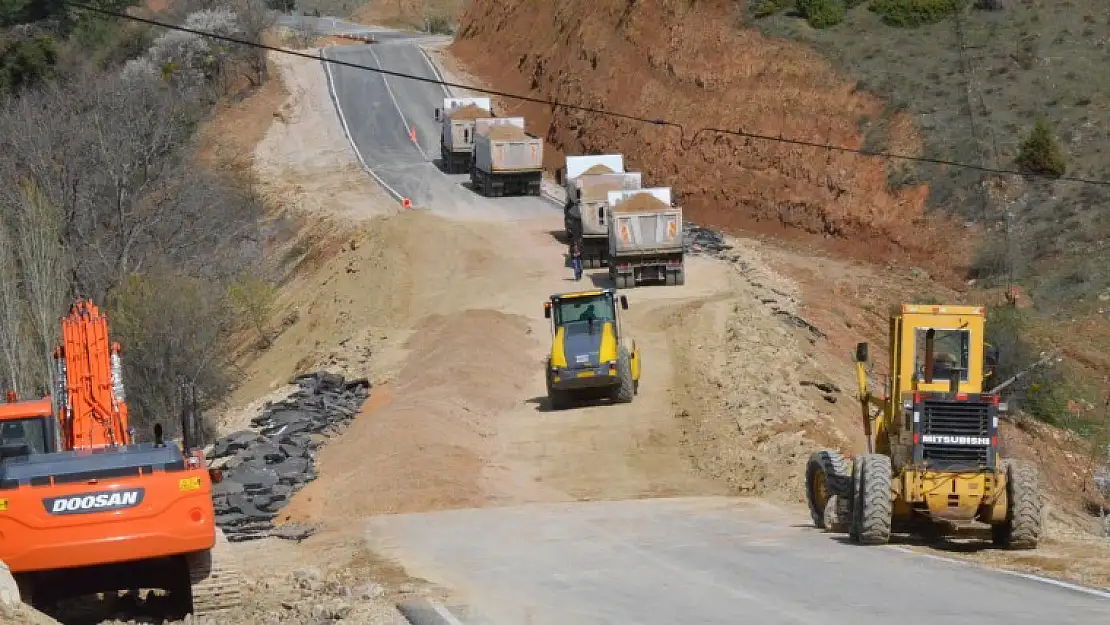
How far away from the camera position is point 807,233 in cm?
5947

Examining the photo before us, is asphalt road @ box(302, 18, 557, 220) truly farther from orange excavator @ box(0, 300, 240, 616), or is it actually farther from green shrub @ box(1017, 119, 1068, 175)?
orange excavator @ box(0, 300, 240, 616)

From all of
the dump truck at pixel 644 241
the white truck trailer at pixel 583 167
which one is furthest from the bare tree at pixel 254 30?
the dump truck at pixel 644 241

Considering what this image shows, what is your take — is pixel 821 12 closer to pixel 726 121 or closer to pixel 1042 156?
pixel 726 121

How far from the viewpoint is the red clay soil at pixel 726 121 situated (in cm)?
5866

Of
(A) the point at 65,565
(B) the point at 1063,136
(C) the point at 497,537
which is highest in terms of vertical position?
(B) the point at 1063,136

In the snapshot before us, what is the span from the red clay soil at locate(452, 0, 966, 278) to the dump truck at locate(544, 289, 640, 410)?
73.8ft

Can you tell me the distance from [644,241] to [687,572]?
30.3m

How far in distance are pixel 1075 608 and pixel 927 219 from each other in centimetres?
4405

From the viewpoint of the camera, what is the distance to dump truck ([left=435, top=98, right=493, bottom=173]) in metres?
66.9

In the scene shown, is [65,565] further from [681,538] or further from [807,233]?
[807,233]

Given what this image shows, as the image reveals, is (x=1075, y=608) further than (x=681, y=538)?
No

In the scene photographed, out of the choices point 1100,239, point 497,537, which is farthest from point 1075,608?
point 1100,239

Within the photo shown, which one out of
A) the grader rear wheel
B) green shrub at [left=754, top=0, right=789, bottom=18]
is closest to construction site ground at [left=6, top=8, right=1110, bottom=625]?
the grader rear wheel

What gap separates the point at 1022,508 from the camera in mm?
18516
